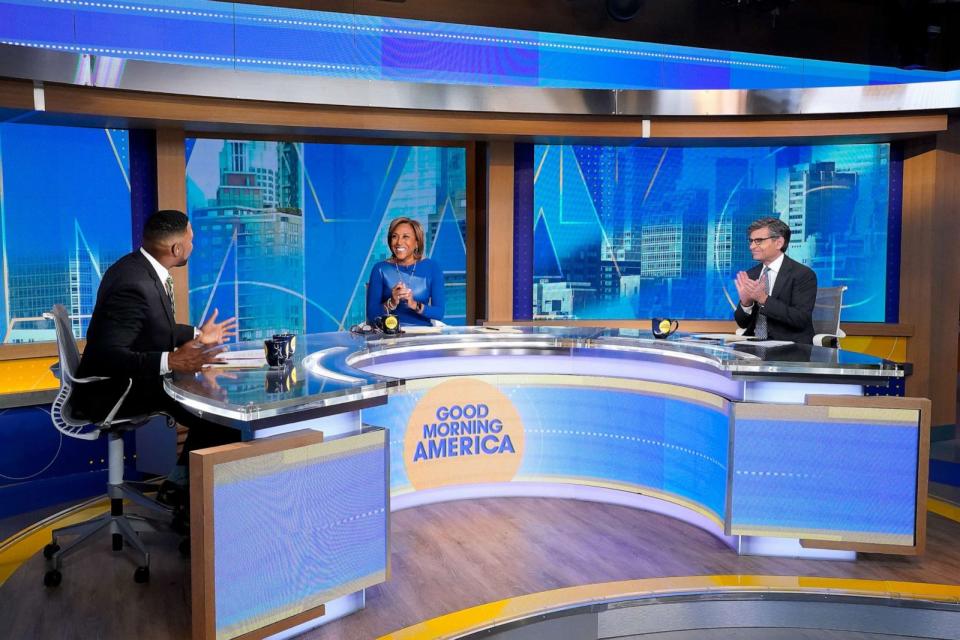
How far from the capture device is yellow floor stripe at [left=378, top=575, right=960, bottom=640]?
2562 mm

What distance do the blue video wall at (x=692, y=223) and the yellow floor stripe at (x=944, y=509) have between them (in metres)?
2.26

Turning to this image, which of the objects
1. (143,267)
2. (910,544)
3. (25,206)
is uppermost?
(25,206)

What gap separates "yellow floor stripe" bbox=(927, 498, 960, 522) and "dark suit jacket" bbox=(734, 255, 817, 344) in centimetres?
105

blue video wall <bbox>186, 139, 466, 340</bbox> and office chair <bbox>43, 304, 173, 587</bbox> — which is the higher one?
blue video wall <bbox>186, 139, 466, 340</bbox>

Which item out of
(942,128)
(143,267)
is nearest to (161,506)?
(143,267)

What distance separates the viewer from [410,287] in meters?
4.43

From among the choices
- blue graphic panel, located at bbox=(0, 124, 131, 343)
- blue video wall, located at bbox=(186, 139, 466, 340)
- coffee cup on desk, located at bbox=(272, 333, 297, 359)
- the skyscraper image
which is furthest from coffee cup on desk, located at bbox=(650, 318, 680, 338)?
blue graphic panel, located at bbox=(0, 124, 131, 343)

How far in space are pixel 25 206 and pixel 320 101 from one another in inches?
73.1

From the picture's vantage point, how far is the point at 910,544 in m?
3.07

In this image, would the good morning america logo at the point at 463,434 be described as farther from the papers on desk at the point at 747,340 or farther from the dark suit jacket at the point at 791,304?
the dark suit jacket at the point at 791,304


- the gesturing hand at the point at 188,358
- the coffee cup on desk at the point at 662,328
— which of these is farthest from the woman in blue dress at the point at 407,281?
the gesturing hand at the point at 188,358

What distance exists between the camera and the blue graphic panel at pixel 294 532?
7.24ft

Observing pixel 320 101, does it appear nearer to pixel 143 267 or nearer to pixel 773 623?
pixel 143 267

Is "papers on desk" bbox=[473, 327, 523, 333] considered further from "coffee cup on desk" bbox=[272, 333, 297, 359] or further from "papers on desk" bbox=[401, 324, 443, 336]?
"coffee cup on desk" bbox=[272, 333, 297, 359]
